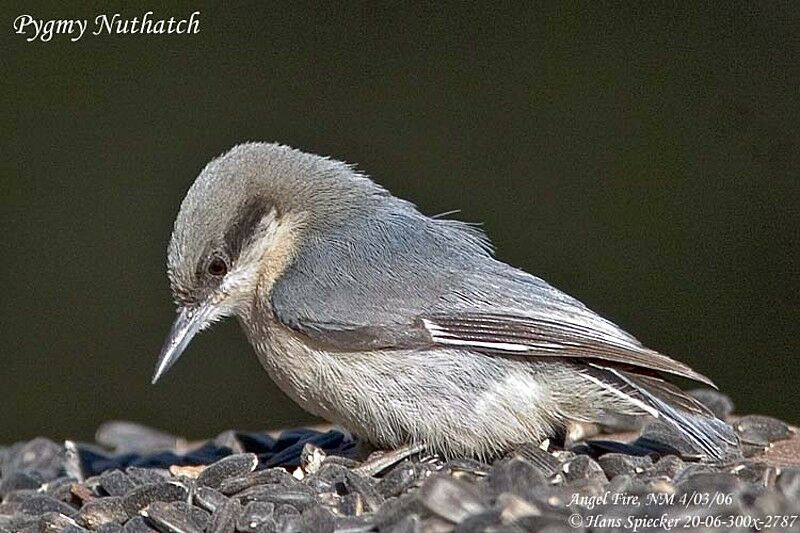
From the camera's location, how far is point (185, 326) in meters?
4.39

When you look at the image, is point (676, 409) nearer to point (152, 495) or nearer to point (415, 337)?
point (415, 337)

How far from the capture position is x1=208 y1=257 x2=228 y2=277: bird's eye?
14.1ft

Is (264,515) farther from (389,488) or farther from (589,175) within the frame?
(589,175)

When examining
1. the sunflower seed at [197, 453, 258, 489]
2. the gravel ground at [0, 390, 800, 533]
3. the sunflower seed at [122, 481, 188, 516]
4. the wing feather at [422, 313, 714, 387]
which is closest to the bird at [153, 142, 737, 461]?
the wing feather at [422, 313, 714, 387]

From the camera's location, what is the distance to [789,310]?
7.88 m

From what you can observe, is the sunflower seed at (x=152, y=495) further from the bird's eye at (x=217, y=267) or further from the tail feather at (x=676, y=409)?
the tail feather at (x=676, y=409)

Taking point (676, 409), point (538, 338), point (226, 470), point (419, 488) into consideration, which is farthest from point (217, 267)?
point (676, 409)

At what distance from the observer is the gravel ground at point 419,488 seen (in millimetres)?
3240

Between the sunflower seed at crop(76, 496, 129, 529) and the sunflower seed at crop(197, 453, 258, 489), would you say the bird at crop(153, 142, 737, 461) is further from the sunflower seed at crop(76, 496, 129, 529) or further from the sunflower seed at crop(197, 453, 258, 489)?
the sunflower seed at crop(76, 496, 129, 529)

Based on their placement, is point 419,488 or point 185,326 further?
point 185,326

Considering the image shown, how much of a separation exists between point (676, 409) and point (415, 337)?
821 mm

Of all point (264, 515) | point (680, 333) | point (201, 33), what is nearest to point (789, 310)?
point (680, 333)

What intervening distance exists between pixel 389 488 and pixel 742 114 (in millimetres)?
4894

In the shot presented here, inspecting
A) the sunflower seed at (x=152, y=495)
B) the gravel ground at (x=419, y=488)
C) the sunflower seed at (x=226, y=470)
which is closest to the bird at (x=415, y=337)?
the gravel ground at (x=419, y=488)
